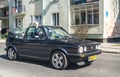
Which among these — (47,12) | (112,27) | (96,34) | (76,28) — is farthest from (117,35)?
(47,12)

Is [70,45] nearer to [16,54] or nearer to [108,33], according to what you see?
[16,54]

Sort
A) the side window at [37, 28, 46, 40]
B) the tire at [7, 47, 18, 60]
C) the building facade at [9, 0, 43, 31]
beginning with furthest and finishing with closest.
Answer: the building facade at [9, 0, 43, 31] < the tire at [7, 47, 18, 60] < the side window at [37, 28, 46, 40]

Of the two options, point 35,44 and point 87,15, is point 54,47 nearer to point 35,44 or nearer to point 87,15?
point 35,44

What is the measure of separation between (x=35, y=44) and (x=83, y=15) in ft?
47.5

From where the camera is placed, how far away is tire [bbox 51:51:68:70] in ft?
29.2

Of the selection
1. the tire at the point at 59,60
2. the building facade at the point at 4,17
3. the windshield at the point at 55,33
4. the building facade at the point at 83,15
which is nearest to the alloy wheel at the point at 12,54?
the windshield at the point at 55,33

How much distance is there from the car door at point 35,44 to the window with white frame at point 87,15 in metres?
13.1

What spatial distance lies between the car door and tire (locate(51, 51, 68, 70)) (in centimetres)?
41

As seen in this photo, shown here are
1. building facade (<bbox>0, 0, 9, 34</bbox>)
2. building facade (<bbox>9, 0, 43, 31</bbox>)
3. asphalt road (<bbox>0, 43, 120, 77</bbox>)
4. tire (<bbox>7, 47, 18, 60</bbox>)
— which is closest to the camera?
asphalt road (<bbox>0, 43, 120, 77</bbox>)

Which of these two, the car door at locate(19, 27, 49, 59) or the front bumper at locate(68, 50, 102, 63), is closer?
the front bumper at locate(68, 50, 102, 63)

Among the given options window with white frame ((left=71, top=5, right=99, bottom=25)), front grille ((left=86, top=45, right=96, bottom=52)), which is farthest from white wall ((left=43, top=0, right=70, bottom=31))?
front grille ((left=86, top=45, right=96, bottom=52))

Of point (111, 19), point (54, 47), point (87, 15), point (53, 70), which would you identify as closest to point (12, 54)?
point (54, 47)

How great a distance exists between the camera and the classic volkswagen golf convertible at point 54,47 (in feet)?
28.7

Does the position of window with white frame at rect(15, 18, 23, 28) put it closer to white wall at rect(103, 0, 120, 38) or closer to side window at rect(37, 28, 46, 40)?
white wall at rect(103, 0, 120, 38)
